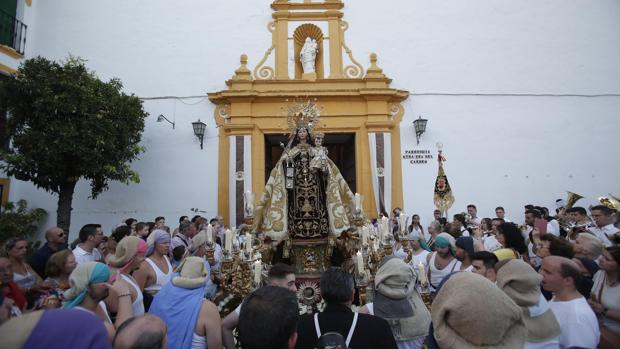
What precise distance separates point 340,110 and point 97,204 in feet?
19.7

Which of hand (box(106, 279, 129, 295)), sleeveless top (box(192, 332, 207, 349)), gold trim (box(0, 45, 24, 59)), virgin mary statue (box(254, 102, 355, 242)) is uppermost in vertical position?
gold trim (box(0, 45, 24, 59))

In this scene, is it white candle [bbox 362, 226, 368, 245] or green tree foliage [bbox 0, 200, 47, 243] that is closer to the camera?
white candle [bbox 362, 226, 368, 245]

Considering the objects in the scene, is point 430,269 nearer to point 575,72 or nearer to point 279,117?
point 279,117

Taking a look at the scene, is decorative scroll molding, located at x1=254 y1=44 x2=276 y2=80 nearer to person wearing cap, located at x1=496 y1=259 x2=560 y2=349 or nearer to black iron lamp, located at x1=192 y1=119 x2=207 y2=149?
black iron lamp, located at x1=192 y1=119 x2=207 y2=149

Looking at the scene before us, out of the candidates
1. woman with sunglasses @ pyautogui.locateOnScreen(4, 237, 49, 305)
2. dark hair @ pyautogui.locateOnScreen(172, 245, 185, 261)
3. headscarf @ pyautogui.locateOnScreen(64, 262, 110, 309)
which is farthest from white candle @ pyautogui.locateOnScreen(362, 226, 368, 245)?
woman with sunglasses @ pyautogui.locateOnScreen(4, 237, 49, 305)

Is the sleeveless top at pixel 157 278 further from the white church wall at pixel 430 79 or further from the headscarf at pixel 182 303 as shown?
the white church wall at pixel 430 79

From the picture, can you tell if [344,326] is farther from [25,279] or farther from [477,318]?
[25,279]

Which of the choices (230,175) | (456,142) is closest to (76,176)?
(230,175)

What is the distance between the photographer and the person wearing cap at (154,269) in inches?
128

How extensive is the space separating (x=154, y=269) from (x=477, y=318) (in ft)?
9.04

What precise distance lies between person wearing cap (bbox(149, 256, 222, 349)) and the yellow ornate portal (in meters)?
6.14

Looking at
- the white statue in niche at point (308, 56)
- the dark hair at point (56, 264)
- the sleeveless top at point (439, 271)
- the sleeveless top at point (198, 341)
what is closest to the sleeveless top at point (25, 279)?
the dark hair at point (56, 264)

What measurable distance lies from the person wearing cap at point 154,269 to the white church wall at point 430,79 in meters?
5.27

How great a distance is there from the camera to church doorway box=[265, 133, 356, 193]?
942cm
